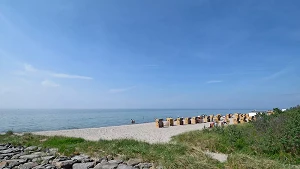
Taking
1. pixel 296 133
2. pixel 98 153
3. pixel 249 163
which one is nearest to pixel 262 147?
pixel 296 133

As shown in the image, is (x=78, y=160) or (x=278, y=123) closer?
(x=78, y=160)

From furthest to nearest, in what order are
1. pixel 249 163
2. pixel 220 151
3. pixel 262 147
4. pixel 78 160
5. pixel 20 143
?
pixel 20 143 < pixel 220 151 < pixel 262 147 < pixel 78 160 < pixel 249 163

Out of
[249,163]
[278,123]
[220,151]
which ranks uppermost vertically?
[278,123]

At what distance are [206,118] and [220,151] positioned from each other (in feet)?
63.6

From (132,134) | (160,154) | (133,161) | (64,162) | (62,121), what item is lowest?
(62,121)

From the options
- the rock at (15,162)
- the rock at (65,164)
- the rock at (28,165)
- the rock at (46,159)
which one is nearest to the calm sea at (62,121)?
the rock at (15,162)

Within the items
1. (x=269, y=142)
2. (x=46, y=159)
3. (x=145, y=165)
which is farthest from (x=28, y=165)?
(x=269, y=142)

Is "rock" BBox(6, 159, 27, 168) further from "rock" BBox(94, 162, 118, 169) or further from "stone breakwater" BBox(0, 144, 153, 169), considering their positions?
"rock" BBox(94, 162, 118, 169)

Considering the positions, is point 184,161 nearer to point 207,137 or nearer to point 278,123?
point 207,137

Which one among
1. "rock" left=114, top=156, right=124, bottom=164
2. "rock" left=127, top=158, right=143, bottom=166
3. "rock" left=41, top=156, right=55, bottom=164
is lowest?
"rock" left=41, top=156, right=55, bottom=164

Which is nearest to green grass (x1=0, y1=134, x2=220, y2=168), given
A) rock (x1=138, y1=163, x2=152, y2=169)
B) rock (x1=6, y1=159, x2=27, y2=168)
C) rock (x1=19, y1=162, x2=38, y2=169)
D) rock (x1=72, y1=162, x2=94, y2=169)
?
rock (x1=138, y1=163, x2=152, y2=169)

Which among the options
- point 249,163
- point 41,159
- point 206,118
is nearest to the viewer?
point 249,163

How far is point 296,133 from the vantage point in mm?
7191

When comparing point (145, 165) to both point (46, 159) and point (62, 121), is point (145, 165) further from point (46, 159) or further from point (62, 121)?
point (62, 121)
